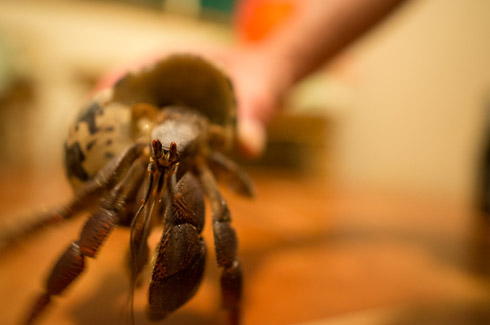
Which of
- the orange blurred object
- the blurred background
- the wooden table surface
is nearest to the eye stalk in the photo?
the wooden table surface

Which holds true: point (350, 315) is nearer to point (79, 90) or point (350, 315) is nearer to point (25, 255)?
point (25, 255)

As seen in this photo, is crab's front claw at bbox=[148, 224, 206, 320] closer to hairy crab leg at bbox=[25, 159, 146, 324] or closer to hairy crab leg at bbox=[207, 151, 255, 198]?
hairy crab leg at bbox=[25, 159, 146, 324]

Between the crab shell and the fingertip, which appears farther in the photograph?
the fingertip

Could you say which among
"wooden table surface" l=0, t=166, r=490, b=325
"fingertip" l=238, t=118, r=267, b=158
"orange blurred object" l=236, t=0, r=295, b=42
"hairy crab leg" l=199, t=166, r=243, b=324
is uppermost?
"orange blurred object" l=236, t=0, r=295, b=42

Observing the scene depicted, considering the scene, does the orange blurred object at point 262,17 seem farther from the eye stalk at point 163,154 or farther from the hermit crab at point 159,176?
the eye stalk at point 163,154

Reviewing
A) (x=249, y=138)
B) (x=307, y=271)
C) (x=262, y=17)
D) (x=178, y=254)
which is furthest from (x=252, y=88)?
(x=262, y=17)

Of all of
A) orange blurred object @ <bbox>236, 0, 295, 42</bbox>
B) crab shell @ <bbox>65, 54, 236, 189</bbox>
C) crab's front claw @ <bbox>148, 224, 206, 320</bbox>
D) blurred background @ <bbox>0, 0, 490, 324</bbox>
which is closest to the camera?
crab's front claw @ <bbox>148, 224, 206, 320</bbox>

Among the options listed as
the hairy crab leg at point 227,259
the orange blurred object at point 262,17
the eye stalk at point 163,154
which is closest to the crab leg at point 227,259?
the hairy crab leg at point 227,259

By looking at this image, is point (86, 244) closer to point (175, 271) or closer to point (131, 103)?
point (175, 271)

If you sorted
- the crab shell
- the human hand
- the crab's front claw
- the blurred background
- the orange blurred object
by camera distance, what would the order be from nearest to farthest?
the crab's front claw < the crab shell < the blurred background < the human hand < the orange blurred object
